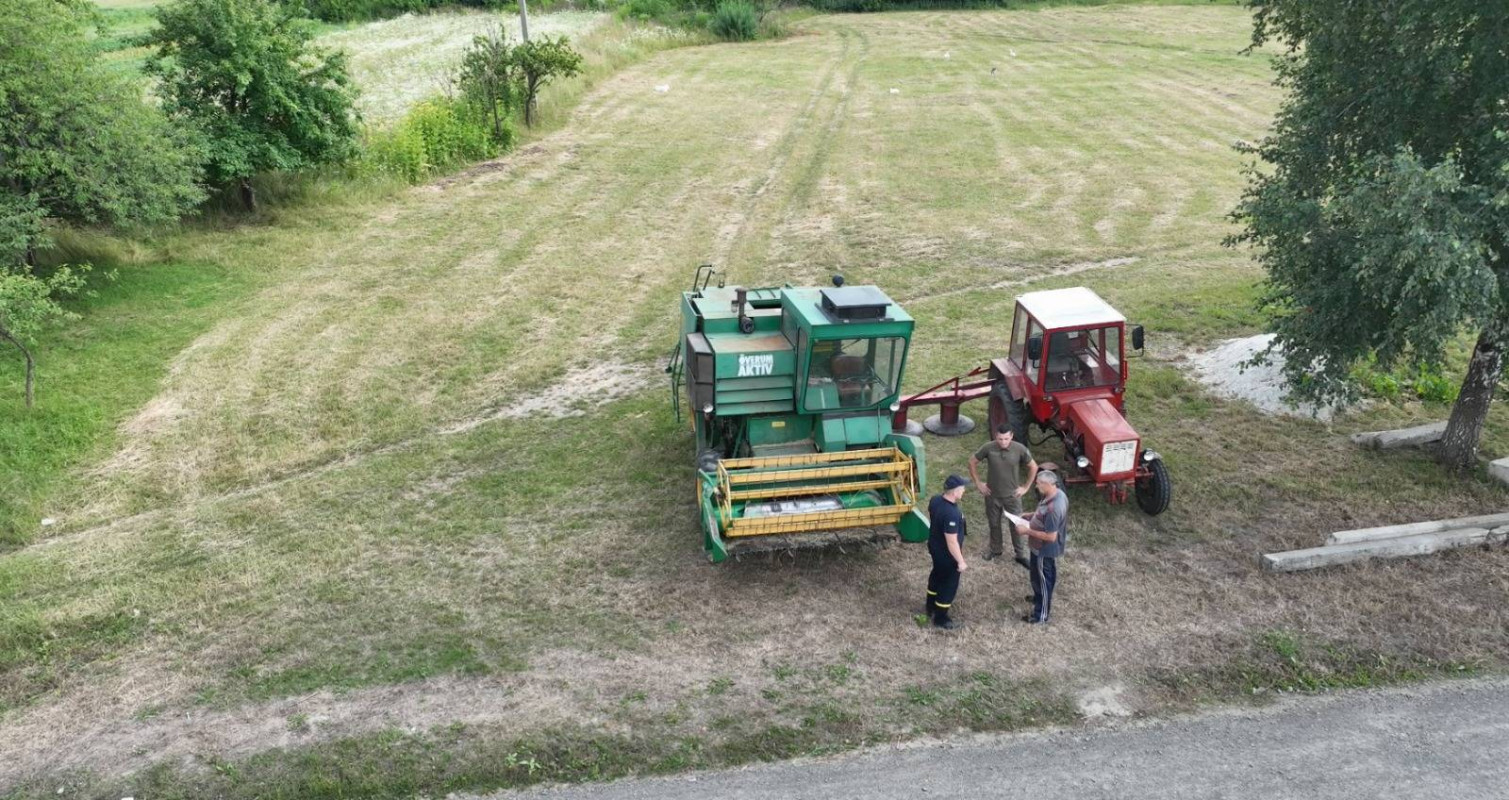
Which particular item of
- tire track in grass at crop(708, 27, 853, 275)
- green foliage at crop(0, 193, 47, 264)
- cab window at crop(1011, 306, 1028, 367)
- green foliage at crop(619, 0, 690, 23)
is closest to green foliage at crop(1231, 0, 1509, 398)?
cab window at crop(1011, 306, 1028, 367)

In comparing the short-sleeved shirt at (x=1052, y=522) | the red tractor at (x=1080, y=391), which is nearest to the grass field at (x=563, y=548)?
the red tractor at (x=1080, y=391)

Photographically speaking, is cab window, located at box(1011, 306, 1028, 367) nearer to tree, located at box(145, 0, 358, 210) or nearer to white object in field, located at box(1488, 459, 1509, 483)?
white object in field, located at box(1488, 459, 1509, 483)

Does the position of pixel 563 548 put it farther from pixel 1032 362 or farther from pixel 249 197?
pixel 249 197

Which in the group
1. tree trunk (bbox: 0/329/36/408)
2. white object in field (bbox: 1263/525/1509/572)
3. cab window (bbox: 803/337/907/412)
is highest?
cab window (bbox: 803/337/907/412)

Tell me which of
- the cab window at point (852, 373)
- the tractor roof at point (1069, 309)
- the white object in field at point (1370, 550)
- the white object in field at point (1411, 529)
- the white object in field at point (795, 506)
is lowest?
the white object in field at point (1370, 550)

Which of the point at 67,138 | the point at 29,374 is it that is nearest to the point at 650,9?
the point at 67,138

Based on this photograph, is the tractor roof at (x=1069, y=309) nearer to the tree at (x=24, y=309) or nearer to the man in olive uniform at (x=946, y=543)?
the man in olive uniform at (x=946, y=543)
